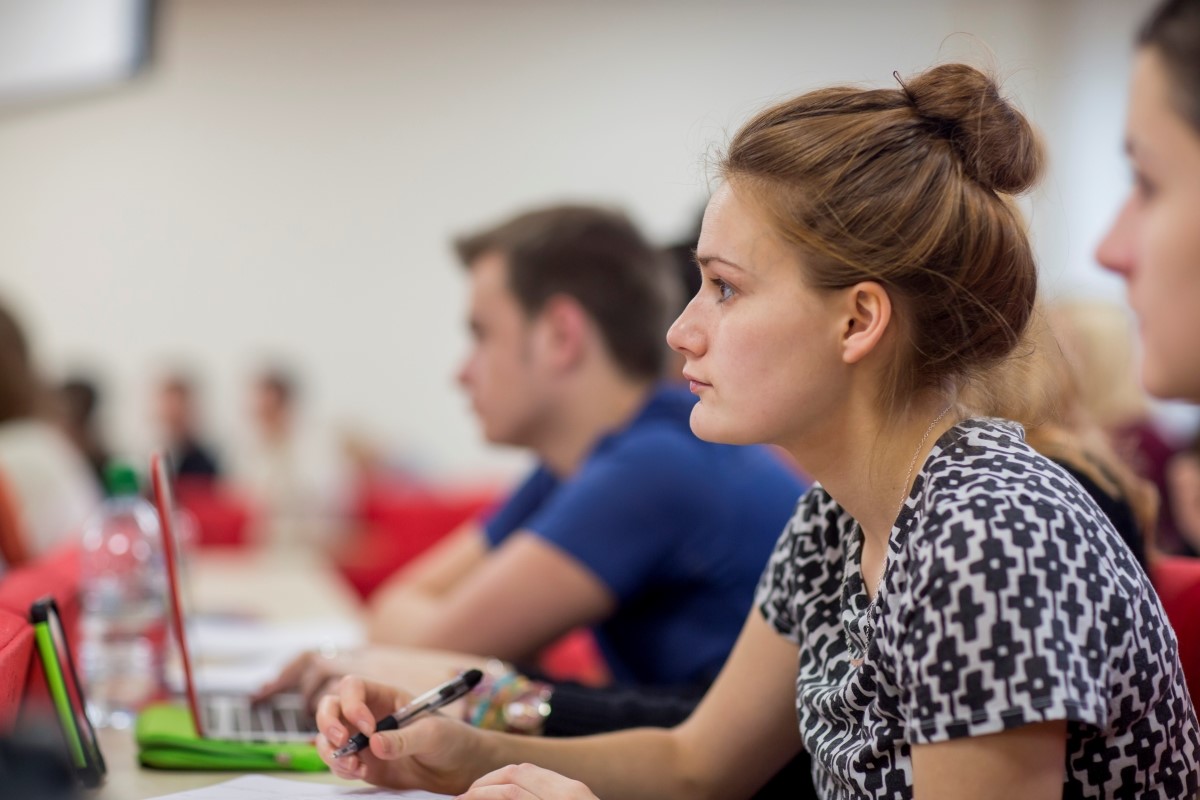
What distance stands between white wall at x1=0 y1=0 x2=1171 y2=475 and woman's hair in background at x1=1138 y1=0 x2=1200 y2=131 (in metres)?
7.34

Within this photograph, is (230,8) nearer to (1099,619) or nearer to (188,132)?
(188,132)

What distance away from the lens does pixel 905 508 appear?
103 cm

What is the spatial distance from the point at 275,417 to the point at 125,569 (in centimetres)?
534

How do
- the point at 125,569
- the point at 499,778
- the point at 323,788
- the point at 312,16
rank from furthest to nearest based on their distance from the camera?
the point at 312,16
the point at 125,569
the point at 323,788
the point at 499,778

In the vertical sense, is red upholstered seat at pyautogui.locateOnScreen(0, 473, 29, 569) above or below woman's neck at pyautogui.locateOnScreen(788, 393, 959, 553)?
below

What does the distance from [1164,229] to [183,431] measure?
286 inches

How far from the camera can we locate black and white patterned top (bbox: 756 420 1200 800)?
35.2 inches

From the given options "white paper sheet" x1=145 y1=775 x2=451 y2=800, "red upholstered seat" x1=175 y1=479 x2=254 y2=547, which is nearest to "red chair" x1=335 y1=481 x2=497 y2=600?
"red upholstered seat" x1=175 y1=479 x2=254 y2=547

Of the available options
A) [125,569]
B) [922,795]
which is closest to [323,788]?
[922,795]

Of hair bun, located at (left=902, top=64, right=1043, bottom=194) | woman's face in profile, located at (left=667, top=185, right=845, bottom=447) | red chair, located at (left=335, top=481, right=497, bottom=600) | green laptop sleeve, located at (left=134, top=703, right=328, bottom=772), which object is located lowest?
red chair, located at (left=335, top=481, right=497, bottom=600)

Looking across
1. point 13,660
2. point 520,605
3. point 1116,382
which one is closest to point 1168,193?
point 13,660

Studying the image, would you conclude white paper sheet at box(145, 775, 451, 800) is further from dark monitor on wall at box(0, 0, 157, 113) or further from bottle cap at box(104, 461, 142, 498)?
dark monitor on wall at box(0, 0, 157, 113)

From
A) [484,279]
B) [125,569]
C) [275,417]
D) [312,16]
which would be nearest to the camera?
[484,279]

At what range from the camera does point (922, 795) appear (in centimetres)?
94
